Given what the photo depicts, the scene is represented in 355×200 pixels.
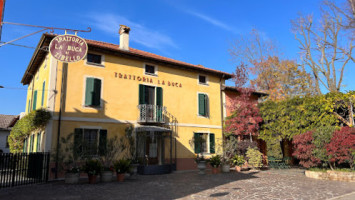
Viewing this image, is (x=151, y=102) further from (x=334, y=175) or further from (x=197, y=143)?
(x=334, y=175)

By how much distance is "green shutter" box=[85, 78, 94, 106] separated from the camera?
43.3 ft

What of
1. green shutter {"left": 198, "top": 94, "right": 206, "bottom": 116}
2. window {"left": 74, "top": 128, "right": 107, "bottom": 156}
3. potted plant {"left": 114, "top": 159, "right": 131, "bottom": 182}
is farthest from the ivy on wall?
green shutter {"left": 198, "top": 94, "right": 206, "bottom": 116}

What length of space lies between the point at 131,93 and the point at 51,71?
13.8ft

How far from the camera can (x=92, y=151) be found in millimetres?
11414

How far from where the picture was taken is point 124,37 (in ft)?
51.5

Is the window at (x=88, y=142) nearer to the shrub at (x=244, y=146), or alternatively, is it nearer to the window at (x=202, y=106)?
the window at (x=202, y=106)

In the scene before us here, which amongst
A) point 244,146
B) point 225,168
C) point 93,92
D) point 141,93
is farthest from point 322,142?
point 93,92

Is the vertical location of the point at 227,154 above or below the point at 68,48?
below

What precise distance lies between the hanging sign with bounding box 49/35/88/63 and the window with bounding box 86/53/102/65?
15.3 ft

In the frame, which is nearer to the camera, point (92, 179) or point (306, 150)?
point (92, 179)

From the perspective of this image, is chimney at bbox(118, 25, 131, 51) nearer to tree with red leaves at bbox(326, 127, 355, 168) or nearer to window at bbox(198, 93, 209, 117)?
window at bbox(198, 93, 209, 117)

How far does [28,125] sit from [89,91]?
11.5 feet

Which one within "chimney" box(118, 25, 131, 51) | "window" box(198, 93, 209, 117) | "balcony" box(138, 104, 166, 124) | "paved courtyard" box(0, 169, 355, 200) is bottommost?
"paved courtyard" box(0, 169, 355, 200)

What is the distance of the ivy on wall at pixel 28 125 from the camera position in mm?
12086
